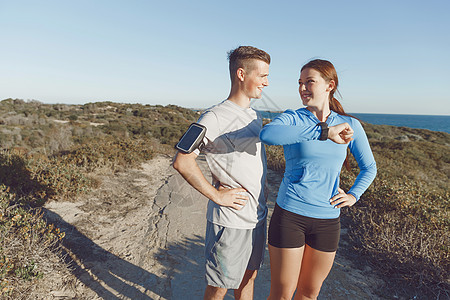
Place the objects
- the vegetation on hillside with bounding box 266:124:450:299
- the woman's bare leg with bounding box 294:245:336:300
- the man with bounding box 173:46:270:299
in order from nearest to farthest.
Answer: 1. the man with bounding box 173:46:270:299
2. the woman's bare leg with bounding box 294:245:336:300
3. the vegetation on hillside with bounding box 266:124:450:299

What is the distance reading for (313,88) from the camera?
1.82m

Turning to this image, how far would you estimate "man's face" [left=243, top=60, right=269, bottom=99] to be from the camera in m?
1.70

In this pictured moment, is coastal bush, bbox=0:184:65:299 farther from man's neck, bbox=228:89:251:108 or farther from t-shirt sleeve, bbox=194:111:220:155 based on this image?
man's neck, bbox=228:89:251:108

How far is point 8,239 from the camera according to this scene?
265 cm

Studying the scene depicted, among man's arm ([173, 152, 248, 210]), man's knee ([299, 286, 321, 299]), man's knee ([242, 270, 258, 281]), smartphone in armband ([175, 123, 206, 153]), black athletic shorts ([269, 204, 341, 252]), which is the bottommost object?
man's knee ([299, 286, 321, 299])

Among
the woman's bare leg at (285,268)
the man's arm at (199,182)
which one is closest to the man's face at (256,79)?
the man's arm at (199,182)

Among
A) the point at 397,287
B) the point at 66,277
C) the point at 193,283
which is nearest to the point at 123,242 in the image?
the point at 66,277

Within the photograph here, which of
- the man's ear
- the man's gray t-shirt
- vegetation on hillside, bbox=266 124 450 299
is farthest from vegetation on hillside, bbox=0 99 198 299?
vegetation on hillside, bbox=266 124 450 299

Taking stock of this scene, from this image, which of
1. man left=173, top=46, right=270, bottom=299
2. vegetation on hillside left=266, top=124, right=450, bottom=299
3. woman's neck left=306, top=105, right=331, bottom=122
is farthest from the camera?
vegetation on hillside left=266, top=124, right=450, bottom=299

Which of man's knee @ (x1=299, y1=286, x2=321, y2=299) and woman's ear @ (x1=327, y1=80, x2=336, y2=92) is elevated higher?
woman's ear @ (x1=327, y1=80, x2=336, y2=92)

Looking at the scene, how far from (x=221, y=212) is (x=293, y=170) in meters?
0.57

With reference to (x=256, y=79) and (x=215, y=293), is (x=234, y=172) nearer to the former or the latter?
(x=256, y=79)

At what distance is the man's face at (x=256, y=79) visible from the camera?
170 cm

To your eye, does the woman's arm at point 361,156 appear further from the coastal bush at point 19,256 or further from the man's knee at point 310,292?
the coastal bush at point 19,256
